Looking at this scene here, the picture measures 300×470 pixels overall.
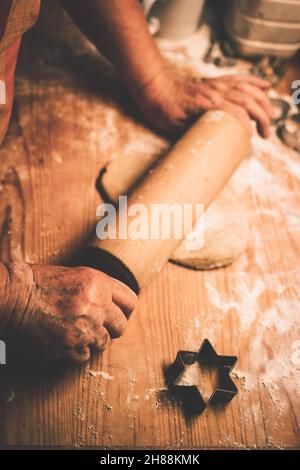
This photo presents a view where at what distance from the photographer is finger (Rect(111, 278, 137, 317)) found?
881 millimetres

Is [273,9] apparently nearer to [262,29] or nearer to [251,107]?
[262,29]

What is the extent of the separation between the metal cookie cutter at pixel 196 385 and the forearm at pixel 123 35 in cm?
89

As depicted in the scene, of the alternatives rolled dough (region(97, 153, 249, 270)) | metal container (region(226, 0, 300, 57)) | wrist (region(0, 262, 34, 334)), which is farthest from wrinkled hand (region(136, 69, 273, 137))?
wrist (region(0, 262, 34, 334))

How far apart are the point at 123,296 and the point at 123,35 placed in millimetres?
879

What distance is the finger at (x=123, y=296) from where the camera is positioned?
88cm

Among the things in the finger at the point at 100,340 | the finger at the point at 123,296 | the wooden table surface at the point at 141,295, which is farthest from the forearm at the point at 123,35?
the finger at the point at 100,340

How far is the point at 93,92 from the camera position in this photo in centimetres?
141

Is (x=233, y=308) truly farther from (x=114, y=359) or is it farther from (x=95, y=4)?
(x=95, y=4)

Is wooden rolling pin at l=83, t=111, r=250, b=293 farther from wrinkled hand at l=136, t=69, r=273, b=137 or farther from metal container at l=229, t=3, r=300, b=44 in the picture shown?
metal container at l=229, t=3, r=300, b=44

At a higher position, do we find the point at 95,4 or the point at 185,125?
the point at 95,4

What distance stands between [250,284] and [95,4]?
0.99 meters

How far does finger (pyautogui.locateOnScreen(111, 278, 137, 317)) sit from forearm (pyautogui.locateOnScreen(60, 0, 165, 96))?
0.75m

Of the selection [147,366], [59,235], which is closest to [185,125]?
[59,235]

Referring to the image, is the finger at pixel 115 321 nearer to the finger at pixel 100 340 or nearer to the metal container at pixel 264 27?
the finger at pixel 100 340
